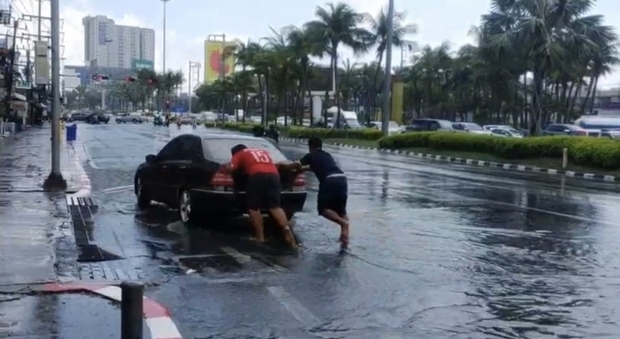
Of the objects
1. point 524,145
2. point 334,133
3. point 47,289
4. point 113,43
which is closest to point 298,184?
point 47,289

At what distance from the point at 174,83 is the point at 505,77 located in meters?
82.7

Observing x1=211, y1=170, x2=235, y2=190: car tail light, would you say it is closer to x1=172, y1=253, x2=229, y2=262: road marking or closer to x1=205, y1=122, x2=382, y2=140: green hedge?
x1=172, y1=253, x2=229, y2=262: road marking

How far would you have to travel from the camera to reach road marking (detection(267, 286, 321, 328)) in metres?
7.21

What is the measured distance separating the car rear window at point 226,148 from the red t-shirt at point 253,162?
1232mm

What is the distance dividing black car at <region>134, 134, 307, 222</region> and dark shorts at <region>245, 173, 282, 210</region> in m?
0.63

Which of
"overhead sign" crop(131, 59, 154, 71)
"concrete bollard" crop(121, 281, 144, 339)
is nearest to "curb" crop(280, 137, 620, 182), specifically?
"concrete bollard" crop(121, 281, 144, 339)

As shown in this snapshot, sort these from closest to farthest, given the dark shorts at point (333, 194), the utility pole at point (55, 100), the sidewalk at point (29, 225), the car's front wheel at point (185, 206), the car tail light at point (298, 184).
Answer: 1. the sidewalk at point (29, 225)
2. the dark shorts at point (333, 194)
3. the car tail light at point (298, 184)
4. the car's front wheel at point (185, 206)
5. the utility pole at point (55, 100)

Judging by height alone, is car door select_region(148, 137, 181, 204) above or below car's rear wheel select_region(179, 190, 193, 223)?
above

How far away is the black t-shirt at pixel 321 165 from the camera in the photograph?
1139cm

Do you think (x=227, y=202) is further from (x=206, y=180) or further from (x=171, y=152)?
(x=171, y=152)

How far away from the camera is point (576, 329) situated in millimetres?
7125

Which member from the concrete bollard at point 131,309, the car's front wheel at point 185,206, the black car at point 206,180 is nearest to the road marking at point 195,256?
the black car at point 206,180

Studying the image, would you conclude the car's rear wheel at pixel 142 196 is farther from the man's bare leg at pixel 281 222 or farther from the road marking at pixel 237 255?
the road marking at pixel 237 255

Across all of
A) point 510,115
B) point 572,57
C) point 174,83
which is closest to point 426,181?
point 572,57
